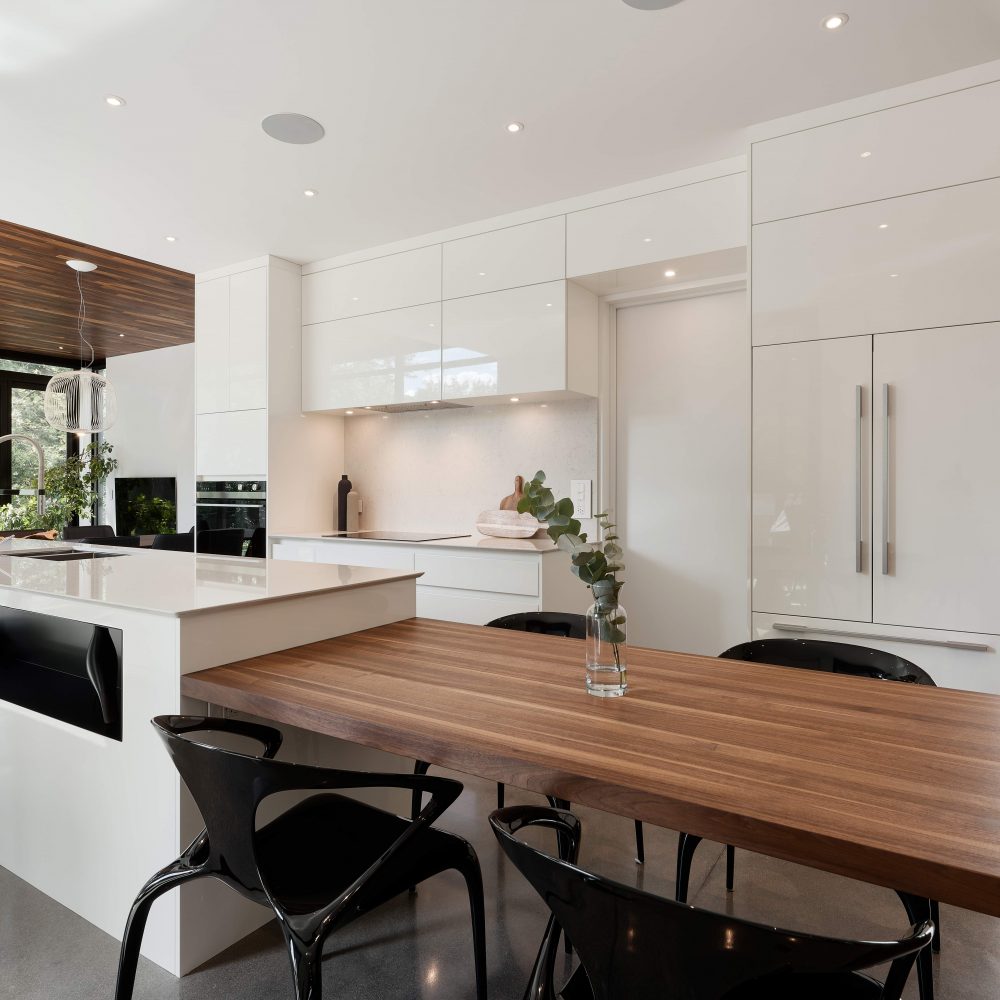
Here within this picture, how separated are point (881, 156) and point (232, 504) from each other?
3.95 meters

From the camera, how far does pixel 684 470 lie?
372 centimetres

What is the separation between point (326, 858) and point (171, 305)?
5.67 metres

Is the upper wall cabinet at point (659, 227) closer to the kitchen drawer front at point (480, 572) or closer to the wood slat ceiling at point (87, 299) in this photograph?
the kitchen drawer front at point (480, 572)

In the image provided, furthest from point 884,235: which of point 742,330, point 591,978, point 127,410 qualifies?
point 127,410

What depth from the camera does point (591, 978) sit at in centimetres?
87

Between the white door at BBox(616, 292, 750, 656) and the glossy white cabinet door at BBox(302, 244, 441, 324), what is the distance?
3.73 ft

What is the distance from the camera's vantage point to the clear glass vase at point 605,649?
138cm

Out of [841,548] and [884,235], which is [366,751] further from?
[884,235]

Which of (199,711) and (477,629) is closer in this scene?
(199,711)

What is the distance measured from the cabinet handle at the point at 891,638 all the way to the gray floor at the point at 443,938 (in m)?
0.88

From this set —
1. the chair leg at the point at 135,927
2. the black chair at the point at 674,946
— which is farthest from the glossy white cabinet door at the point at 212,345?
the black chair at the point at 674,946

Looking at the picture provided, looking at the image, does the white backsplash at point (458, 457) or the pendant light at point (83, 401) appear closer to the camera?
the pendant light at point (83, 401)

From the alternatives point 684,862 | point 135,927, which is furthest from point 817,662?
point 135,927

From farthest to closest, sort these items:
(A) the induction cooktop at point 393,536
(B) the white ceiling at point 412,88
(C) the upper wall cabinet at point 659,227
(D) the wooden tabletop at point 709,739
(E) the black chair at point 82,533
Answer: (E) the black chair at point 82,533 → (A) the induction cooktop at point 393,536 → (C) the upper wall cabinet at point 659,227 → (B) the white ceiling at point 412,88 → (D) the wooden tabletop at point 709,739
